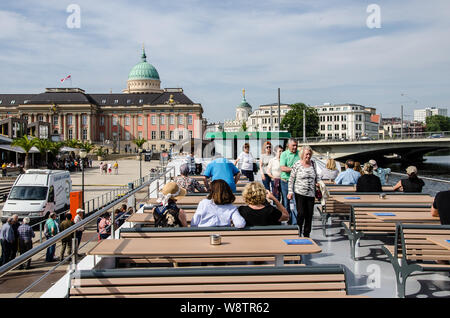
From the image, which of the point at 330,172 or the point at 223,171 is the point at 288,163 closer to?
the point at 223,171

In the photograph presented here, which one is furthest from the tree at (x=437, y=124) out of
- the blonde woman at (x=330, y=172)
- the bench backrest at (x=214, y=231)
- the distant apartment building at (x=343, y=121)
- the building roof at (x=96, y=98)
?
the bench backrest at (x=214, y=231)

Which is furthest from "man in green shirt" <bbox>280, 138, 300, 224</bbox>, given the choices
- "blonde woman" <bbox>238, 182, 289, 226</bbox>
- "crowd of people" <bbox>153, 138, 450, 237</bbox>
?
"blonde woman" <bbox>238, 182, 289, 226</bbox>

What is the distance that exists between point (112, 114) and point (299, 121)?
53.0 meters

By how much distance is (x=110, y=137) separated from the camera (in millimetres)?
122688

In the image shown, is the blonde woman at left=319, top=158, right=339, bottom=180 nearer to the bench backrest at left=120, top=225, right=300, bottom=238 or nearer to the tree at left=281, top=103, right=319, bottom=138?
the bench backrest at left=120, top=225, right=300, bottom=238

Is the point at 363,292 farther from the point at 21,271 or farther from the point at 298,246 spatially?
the point at 21,271

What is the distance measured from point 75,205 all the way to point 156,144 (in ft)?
321

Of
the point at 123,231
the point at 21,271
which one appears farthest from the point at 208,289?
the point at 21,271

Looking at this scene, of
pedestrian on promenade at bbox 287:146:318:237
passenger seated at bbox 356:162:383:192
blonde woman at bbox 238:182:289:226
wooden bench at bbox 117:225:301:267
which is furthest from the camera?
passenger seated at bbox 356:162:383:192

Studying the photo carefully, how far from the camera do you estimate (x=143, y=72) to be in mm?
137375

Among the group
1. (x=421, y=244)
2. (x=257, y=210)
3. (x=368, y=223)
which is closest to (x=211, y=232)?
(x=257, y=210)

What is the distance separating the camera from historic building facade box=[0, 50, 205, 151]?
116m

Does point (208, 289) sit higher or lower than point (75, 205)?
higher

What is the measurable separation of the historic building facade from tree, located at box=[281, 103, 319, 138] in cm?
2369
